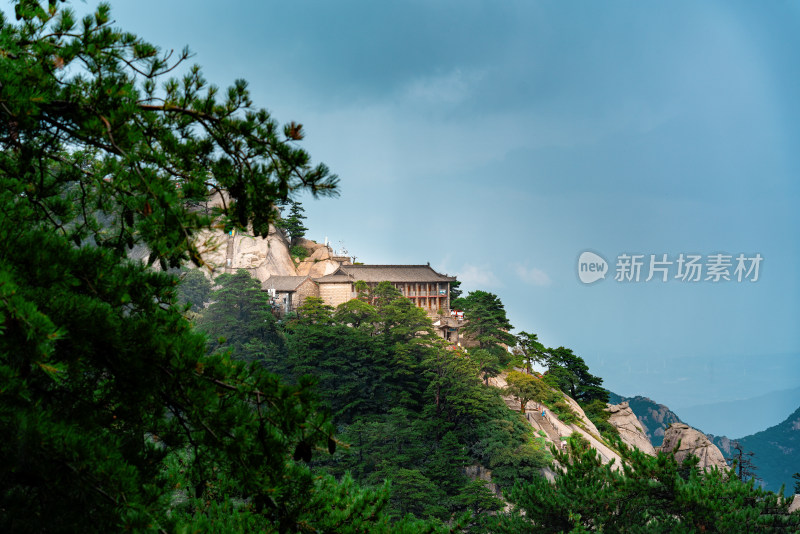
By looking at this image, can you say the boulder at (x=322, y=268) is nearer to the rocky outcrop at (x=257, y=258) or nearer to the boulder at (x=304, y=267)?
the boulder at (x=304, y=267)

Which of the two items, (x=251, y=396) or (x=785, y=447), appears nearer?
(x=251, y=396)

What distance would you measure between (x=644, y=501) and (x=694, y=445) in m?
14.6

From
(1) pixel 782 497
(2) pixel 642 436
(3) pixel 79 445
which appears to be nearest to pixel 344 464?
(1) pixel 782 497

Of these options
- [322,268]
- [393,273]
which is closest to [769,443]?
[393,273]

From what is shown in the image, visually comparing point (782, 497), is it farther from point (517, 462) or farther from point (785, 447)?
point (785, 447)

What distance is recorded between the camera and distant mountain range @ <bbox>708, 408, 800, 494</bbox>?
36.2 metres

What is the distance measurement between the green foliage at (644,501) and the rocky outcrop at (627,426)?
15.9 metres

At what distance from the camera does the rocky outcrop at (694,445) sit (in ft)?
63.8

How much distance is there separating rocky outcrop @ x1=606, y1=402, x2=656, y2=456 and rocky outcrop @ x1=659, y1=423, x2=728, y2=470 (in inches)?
66.2

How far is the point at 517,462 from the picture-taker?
14422 millimetres

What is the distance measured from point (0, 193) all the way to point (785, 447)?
1914 inches

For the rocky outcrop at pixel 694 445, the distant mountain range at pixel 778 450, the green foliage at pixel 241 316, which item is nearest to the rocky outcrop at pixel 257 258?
the green foliage at pixel 241 316

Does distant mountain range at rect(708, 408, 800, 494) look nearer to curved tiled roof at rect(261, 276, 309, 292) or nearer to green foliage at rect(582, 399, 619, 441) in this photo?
green foliage at rect(582, 399, 619, 441)

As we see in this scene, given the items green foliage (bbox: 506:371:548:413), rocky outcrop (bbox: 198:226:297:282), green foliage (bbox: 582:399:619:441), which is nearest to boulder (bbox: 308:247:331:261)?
rocky outcrop (bbox: 198:226:297:282)
